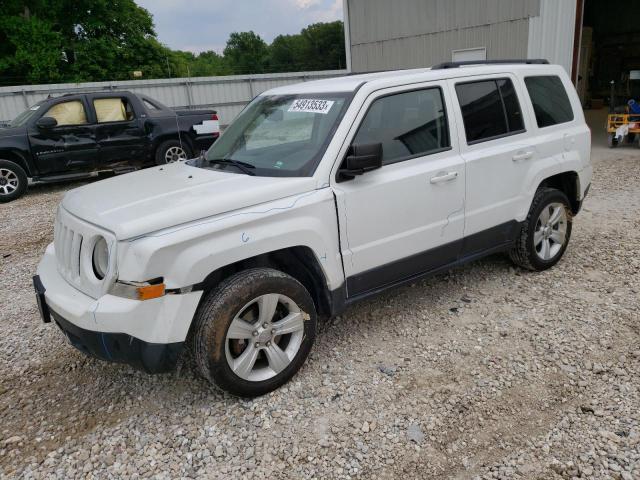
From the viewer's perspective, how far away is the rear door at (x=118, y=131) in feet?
32.2

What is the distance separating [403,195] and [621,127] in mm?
10518

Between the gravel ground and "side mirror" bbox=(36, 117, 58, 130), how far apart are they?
5609 mm

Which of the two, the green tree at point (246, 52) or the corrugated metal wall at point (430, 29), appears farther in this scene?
the green tree at point (246, 52)

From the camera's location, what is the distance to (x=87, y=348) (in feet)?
9.61

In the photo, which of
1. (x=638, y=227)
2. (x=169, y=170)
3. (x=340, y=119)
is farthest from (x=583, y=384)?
(x=638, y=227)

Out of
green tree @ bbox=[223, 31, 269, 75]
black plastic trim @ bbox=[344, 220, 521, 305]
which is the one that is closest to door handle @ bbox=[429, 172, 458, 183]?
black plastic trim @ bbox=[344, 220, 521, 305]

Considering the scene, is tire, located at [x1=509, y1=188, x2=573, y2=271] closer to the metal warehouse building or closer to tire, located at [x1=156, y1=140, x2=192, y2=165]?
tire, located at [x1=156, y1=140, x2=192, y2=165]

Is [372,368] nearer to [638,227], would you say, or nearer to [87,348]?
[87,348]

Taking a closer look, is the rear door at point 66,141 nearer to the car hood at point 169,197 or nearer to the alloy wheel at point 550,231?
the car hood at point 169,197

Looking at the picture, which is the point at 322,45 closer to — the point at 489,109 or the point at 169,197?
the point at 489,109

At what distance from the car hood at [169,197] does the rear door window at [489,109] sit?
5.01 feet

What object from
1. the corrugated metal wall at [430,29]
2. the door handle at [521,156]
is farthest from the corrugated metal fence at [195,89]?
the door handle at [521,156]

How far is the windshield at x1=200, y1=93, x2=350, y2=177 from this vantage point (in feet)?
11.1

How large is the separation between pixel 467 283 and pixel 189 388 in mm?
2645
